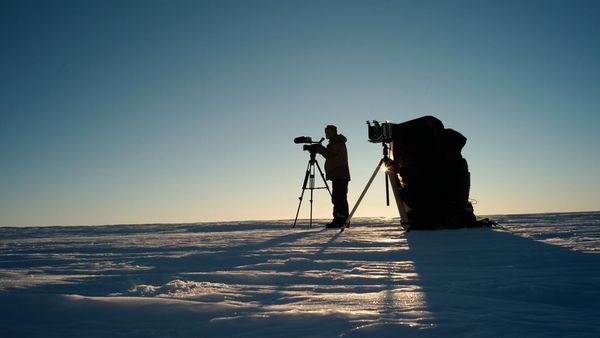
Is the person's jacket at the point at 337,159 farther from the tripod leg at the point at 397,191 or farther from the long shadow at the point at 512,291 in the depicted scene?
the long shadow at the point at 512,291

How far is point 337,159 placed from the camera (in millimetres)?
9031

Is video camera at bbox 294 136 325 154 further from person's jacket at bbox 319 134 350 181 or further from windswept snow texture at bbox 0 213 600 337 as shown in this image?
windswept snow texture at bbox 0 213 600 337

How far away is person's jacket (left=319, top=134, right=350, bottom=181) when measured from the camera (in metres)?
8.99

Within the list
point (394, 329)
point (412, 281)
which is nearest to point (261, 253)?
point (412, 281)

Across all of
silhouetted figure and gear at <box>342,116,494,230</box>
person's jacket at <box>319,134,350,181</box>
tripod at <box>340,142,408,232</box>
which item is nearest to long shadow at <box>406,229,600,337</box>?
silhouetted figure and gear at <box>342,116,494,230</box>

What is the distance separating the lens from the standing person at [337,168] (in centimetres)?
900

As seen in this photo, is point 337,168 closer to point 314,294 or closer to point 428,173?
point 428,173

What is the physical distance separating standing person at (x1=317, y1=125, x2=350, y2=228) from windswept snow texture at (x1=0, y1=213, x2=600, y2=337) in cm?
509

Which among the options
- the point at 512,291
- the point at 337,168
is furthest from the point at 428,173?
the point at 512,291

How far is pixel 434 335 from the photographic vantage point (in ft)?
4.80

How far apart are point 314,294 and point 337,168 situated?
685 centimetres

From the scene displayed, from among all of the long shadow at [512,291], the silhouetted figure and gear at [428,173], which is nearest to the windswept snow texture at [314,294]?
the long shadow at [512,291]

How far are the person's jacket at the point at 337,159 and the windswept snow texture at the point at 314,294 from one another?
16.7 ft

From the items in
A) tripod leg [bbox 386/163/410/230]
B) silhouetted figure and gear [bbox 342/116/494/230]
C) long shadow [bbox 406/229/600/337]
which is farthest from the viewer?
tripod leg [bbox 386/163/410/230]
